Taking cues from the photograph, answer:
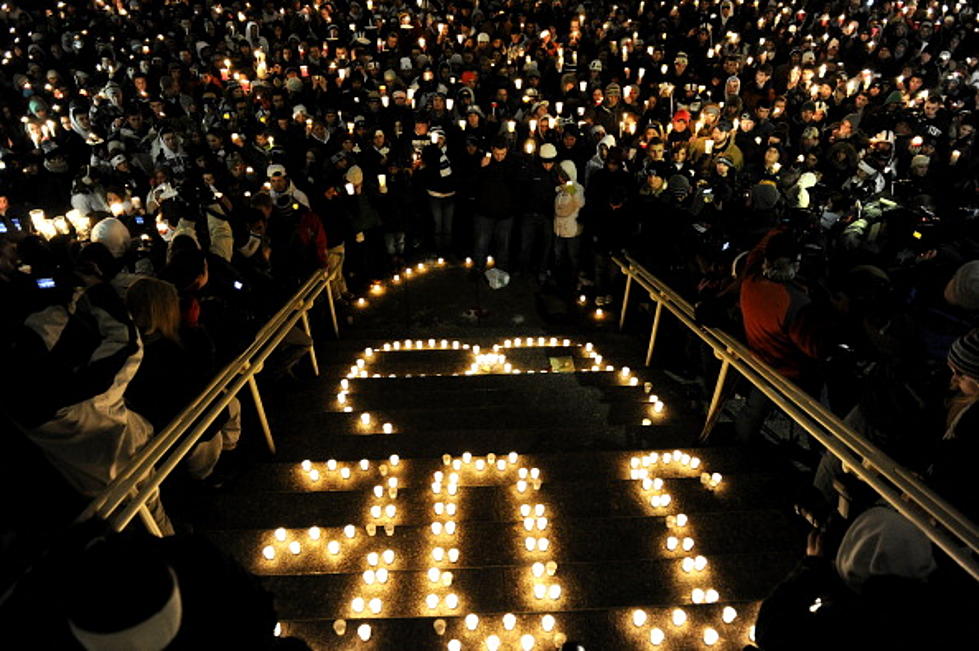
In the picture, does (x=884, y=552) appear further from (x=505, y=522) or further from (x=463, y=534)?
(x=463, y=534)

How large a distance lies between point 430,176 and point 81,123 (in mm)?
6922

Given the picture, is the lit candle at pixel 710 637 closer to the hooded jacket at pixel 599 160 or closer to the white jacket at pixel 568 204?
the white jacket at pixel 568 204

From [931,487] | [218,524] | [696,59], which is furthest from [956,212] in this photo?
[218,524]

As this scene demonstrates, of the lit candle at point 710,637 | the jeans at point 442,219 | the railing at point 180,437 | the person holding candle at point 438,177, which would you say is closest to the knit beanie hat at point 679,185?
the person holding candle at point 438,177

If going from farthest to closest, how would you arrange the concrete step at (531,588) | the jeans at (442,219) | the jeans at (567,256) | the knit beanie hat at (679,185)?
1. the jeans at (442,219)
2. the jeans at (567,256)
3. the knit beanie hat at (679,185)
4. the concrete step at (531,588)

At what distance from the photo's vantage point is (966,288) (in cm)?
399

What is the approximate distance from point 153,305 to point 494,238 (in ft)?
18.7

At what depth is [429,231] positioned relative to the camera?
9.01 meters

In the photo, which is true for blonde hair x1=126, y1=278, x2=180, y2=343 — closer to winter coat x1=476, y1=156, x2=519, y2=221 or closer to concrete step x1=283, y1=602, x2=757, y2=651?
concrete step x1=283, y1=602, x2=757, y2=651

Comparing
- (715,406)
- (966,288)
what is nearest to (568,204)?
(715,406)

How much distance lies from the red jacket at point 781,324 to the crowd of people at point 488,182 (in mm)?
16

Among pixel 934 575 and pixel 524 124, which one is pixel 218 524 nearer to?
pixel 934 575

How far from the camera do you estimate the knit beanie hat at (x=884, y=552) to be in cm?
176

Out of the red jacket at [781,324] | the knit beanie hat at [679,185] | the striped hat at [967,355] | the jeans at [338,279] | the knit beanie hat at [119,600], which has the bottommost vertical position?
the jeans at [338,279]
